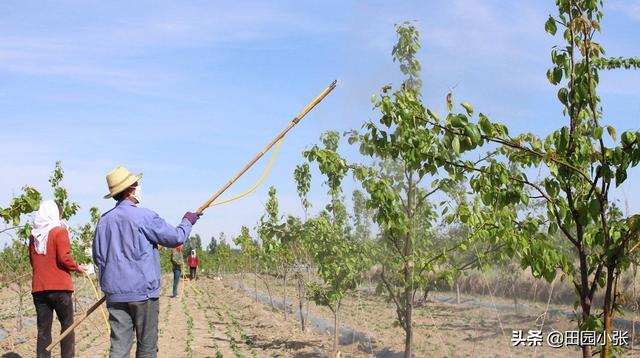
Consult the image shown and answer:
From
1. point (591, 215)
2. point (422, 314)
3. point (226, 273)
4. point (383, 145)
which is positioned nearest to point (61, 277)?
point (383, 145)

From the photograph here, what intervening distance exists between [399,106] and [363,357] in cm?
786

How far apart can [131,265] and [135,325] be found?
0.51m

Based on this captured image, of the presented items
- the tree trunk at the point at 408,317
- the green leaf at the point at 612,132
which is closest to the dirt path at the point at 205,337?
the tree trunk at the point at 408,317

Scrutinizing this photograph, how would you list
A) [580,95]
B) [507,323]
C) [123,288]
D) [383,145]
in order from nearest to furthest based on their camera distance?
[580,95] < [383,145] < [123,288] < [507,323]

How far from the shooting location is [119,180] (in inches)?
200

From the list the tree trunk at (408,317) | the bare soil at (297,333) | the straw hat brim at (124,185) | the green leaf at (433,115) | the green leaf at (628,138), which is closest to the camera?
the green leaf at (628,138)

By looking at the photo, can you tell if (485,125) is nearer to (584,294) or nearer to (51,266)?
(584,294)

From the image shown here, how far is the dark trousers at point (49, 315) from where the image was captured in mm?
6625

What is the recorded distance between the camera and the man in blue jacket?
4879 mm

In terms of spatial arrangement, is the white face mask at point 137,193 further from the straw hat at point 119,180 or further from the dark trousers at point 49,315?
the dark trousers at point 49,315

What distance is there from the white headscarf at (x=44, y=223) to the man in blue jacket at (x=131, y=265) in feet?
6.11

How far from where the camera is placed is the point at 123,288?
4.87 meters

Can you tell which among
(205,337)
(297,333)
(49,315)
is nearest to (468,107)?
(49,315)

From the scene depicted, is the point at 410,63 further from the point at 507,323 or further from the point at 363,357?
Answer: the point at 507,323
